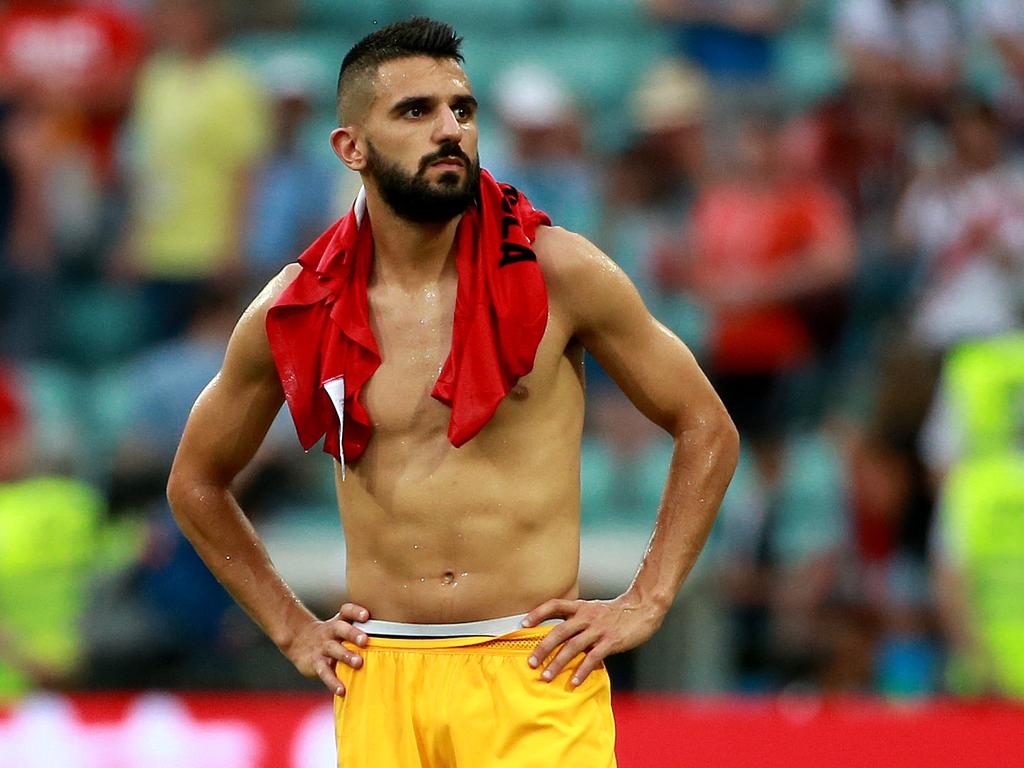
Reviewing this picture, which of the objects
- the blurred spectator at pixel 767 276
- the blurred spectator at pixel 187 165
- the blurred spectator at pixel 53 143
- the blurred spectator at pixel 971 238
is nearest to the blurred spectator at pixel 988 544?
the blurred spectator at pixel 971 238

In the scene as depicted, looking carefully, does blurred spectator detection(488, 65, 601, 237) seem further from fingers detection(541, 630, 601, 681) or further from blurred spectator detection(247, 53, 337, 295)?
fingers detection(541, 630, 601, 681)

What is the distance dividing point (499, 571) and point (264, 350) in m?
0.69

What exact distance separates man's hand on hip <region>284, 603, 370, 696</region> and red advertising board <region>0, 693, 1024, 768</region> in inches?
53.9

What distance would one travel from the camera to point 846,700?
6.43 metres

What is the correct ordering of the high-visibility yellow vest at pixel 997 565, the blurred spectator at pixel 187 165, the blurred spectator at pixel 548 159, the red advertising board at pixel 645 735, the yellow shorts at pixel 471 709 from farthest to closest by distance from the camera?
the blurred spectator at pixel 187 165
the blurred spectator at pixel 548 159
the high-visibility yellow vest at pixel 997 565
the red advertising board at pixel 645 735
the yellow shorts at pixel 471 709

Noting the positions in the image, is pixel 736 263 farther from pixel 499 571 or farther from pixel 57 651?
pixel 499 571

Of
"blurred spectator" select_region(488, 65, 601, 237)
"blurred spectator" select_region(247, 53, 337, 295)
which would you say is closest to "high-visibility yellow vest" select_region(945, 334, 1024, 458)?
"blurred spectator" select_region(488, 65, 601, 237)

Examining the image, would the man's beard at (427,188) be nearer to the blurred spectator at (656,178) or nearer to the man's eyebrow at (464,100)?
the man's eyebrow at (464,100)

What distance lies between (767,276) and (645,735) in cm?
301

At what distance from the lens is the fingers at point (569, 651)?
11.6 ft

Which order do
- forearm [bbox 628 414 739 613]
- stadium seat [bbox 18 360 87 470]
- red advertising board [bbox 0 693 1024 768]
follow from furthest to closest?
stadium seat [bbox 18 360 87 470] → red advertising board [bbox 0 693 1024 768] → forearm [bbox 628 414 739 613]

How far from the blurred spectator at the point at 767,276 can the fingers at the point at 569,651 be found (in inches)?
154

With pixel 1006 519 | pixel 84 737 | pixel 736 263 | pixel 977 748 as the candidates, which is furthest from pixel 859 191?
pixel 84 737

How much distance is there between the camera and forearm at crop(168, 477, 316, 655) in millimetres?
3908
